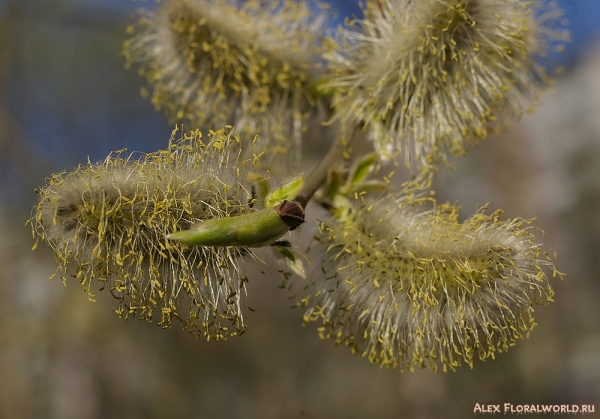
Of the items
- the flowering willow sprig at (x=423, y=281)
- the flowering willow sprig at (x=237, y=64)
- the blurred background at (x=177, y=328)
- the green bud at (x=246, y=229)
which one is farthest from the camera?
the blurred background at (x=177, y=328)

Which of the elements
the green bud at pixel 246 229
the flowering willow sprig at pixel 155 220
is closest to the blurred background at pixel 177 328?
the flowering willow sprig at pixel 155 220

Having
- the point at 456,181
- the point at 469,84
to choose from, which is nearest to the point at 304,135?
the point at 469,84

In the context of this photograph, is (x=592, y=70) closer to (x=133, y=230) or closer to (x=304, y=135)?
(x=304, y=135)

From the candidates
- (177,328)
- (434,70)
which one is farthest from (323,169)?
(177,328)

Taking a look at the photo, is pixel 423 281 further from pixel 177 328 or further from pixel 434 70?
pixel 177 328

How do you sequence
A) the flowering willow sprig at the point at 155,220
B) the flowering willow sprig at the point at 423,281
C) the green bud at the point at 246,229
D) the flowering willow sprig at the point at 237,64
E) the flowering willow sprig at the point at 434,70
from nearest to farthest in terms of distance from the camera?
the green bud at the point at 246,229
the flowering willow sprig at the point at 155,220
the flowering willow sprig at the point at 423,281
the flowering willow sprig at the point at 434,70
the flowering willow sprig at the point at 237,64

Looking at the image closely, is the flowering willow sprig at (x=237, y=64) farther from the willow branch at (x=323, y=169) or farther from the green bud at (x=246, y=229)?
the green bud at (x=246, y=229)
